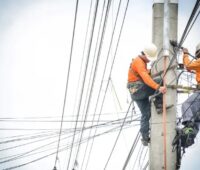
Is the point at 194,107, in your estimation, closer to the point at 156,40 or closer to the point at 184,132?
the point at 184,132

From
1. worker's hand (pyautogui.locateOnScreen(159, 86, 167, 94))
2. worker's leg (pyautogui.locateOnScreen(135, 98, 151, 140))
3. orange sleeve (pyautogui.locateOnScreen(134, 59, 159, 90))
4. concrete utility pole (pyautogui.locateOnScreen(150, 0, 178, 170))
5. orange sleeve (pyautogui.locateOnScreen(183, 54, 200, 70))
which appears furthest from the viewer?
worker's leg (pyautogui.locateOnScreen(135, 98, 151, 140))

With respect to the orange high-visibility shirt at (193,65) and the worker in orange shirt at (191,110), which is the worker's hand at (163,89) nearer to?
the worker in orange shirt at (191,110)

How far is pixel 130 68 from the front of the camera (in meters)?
6.61

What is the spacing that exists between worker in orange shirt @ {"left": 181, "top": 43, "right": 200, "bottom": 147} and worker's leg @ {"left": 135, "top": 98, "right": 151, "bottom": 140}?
0.63 metres

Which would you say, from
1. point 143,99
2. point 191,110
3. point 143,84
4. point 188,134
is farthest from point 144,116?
point 188,134

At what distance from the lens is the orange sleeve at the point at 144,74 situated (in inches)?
235

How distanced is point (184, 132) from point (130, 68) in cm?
147

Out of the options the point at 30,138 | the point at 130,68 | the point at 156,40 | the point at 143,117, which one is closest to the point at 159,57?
the point at 156,40

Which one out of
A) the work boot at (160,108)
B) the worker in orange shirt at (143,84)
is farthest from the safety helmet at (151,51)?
the work boot at (160,108)

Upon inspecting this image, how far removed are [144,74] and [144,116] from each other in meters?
0.92

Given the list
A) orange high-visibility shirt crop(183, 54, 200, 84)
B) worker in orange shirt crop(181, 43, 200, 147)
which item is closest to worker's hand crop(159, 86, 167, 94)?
worker in orange shirt crop(181, 43, 200, 147)

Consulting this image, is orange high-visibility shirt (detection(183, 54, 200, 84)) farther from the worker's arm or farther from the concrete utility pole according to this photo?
the concrete utility pole

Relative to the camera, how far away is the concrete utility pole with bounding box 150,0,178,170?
5637 millimetres

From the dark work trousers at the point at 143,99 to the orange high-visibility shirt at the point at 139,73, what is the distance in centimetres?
10
